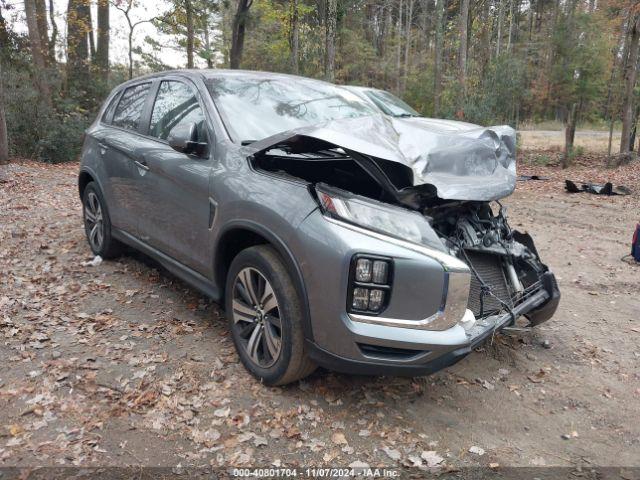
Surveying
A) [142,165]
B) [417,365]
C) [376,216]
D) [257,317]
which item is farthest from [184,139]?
[417,365]

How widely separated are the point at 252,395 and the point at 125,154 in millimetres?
2556

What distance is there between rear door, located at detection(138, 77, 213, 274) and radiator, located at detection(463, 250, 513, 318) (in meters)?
1.76

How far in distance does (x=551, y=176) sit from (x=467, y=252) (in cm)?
1117

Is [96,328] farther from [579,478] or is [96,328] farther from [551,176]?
[551,176]

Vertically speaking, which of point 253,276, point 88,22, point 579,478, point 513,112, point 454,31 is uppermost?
point 454,31

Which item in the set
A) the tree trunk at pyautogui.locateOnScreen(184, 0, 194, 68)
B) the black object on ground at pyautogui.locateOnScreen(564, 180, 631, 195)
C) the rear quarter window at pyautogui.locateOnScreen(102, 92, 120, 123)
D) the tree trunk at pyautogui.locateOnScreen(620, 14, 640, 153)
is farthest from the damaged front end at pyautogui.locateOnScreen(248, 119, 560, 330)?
the tree trunk at pyautogui.locateOnScreen(184, 0, 194, 68)

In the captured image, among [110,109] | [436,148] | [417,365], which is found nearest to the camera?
[417,365]

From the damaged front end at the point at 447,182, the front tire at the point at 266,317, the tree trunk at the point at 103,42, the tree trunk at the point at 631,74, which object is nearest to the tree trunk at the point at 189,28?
the tree trunk at the point at 103,42

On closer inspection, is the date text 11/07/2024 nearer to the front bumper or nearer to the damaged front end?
the front bumper

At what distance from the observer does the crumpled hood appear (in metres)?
2.96

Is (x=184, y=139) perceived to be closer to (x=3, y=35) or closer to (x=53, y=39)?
(x=3, y=35)

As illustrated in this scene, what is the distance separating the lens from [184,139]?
3463 millimetres

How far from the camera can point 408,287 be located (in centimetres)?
263

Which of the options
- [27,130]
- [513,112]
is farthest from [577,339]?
[513,112]
